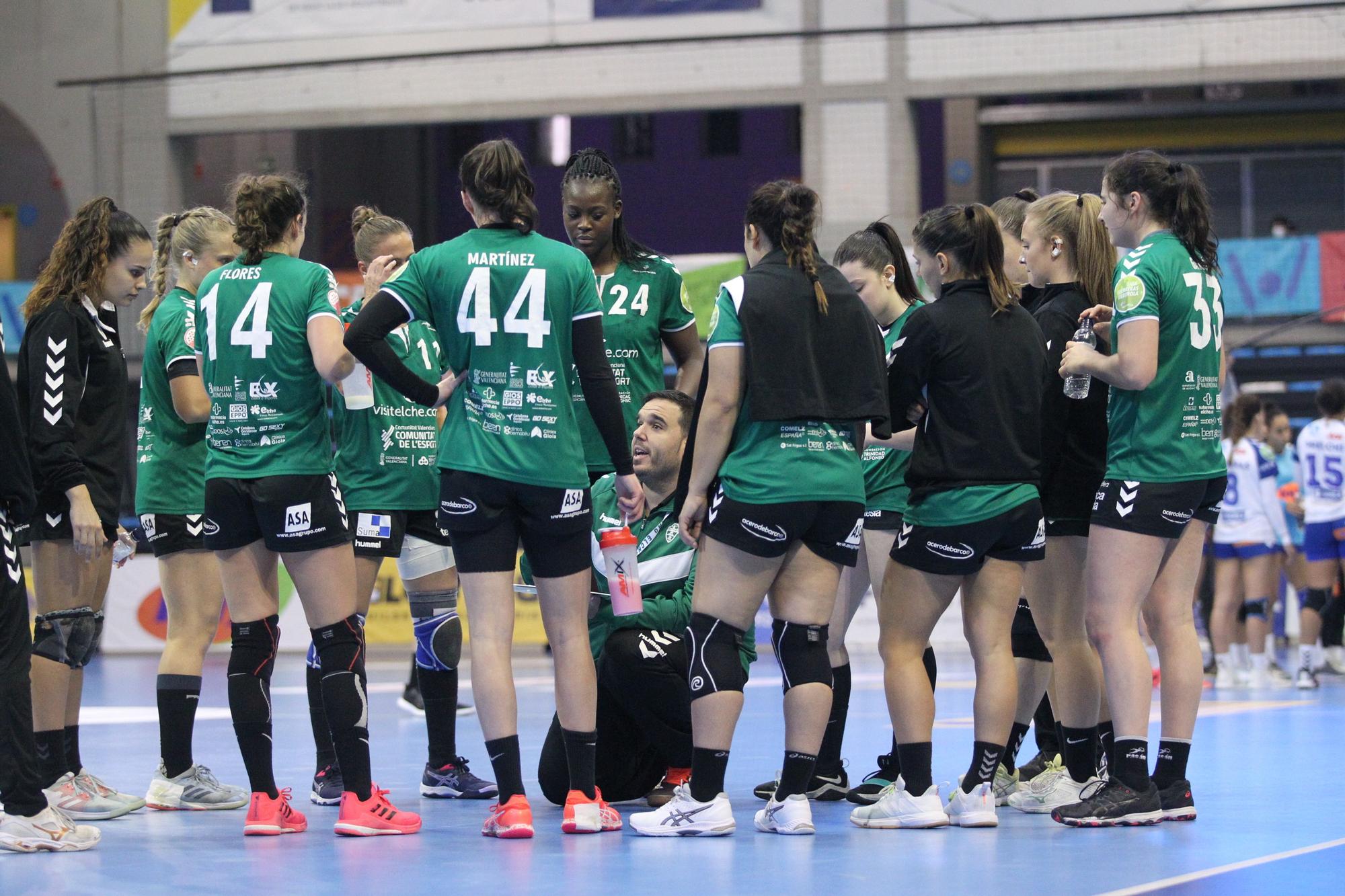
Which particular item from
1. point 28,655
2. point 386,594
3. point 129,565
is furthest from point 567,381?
point 129,565

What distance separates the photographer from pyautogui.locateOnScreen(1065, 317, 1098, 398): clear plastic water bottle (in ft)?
16.2

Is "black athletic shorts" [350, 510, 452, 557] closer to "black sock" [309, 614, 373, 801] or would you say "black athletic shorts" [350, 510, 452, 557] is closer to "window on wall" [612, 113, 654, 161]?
"black sock" [309, 614, 373, 801]

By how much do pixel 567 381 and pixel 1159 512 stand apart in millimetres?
1876

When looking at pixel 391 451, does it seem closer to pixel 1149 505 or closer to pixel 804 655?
pixel 804 655

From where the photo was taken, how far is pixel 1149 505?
477 cm

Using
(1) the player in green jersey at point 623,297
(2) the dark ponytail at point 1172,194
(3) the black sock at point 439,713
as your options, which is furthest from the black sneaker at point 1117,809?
(3) the black sock at point 439,713

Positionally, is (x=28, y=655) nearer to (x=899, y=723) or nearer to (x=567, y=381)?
(x=567, y=381)

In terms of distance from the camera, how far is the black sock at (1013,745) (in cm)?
543

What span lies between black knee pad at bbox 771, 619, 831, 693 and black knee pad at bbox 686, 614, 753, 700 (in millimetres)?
25

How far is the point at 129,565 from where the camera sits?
1415 centimetres

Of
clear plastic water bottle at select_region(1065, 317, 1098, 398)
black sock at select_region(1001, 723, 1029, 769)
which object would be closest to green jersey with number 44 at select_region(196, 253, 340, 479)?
clear plastic water bottle at select_region(1065, 317, 1098, 398)

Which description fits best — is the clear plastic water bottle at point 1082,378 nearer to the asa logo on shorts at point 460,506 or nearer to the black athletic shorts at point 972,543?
the black athletic shorts at point 972,543

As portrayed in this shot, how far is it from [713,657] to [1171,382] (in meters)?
1.68

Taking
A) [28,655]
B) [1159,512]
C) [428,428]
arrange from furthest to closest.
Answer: [428,428] < [1159,512] < [28,655]
